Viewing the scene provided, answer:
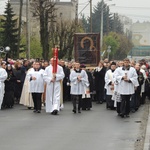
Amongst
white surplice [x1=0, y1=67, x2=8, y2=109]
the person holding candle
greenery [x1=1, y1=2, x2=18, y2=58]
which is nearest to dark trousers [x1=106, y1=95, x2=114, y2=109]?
the person holding candle

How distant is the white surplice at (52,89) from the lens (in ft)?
63.5

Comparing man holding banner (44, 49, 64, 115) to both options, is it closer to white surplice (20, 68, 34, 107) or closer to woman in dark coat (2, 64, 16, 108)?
white surplice (20, 68, 34, 107)

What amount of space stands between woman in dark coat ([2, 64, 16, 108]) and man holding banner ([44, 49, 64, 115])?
253cm

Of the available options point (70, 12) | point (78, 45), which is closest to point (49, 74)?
point (78, 45)

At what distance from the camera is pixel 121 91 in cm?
1806

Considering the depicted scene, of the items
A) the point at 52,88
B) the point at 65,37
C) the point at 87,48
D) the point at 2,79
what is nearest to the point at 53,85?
the point at 52,88

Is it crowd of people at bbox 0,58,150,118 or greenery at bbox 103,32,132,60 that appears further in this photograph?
greenery at bbox 103,32,132,60

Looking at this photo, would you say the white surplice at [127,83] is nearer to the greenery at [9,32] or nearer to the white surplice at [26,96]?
the white surplice at [26,96]

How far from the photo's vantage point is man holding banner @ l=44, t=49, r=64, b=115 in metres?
19.2

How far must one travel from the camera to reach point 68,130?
587 inches

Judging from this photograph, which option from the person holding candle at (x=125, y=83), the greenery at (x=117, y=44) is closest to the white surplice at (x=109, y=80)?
the person holding candle at (x=125, y=83)

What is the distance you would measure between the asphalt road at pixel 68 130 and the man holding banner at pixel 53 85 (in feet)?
1.03

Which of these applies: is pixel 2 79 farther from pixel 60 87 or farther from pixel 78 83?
pixel 78 83

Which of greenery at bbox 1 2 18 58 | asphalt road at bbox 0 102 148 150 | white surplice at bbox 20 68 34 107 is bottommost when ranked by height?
asphalt road at bbox 0 102 148 150
